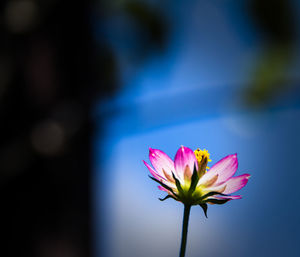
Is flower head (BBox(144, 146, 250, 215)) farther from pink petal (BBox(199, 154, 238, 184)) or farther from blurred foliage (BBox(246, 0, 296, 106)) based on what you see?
blurred foliage (BBox(246, 0, 296, 106))

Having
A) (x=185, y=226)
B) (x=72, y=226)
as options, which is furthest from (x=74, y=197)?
(x=185, y=226)

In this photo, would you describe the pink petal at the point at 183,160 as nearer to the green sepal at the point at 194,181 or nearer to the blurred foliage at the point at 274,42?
the green sepal at the point at 194,181

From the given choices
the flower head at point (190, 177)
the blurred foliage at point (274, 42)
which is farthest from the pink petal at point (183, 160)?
the blurred foliage at point (274, 42)

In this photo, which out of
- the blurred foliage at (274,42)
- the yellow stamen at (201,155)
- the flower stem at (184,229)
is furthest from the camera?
the blurred foliage at (274,42)

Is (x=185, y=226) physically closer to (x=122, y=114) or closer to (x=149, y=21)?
(x=122, y=114)

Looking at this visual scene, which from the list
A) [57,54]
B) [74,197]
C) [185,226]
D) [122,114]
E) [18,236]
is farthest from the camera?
[57,54]

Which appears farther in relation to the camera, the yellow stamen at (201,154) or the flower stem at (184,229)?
the yellow stamen at (201,154)

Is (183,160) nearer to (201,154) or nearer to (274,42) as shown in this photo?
(201,154)
